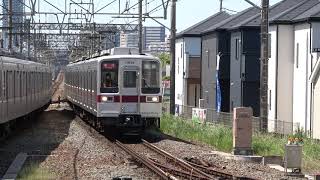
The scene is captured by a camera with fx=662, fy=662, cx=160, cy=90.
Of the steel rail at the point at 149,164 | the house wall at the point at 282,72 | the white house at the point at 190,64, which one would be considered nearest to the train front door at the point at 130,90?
the steel rail at the point at 149,164

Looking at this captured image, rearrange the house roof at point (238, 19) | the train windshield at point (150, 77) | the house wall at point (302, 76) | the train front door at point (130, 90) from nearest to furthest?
the train front door at point (130, 90) < the train windshield at point (150, 77) < the house wall at point (302, 76) < the house roof at point (238, 19)

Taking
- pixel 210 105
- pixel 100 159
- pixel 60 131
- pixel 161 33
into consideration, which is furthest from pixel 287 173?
pixel 161 33

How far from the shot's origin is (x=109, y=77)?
72.2 feet

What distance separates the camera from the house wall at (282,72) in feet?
111

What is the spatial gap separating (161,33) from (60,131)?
16179 cm

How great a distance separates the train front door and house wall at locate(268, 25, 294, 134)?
13618 mm

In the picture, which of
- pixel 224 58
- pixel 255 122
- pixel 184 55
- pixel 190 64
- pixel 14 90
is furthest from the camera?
pixel 184 55

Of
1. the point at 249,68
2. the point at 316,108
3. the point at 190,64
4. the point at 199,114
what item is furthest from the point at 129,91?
the point at 190,64

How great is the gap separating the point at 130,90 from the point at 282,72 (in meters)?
14.5

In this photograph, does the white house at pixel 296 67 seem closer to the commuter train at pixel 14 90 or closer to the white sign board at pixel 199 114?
the white sign board at pixel 199 114

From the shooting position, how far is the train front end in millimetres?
21656

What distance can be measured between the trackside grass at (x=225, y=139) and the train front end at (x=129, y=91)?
78.0 inches

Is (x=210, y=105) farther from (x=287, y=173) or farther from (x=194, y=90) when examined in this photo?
(x=287, y=173)

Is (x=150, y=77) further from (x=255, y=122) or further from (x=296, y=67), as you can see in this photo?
(x=296, y=67)
